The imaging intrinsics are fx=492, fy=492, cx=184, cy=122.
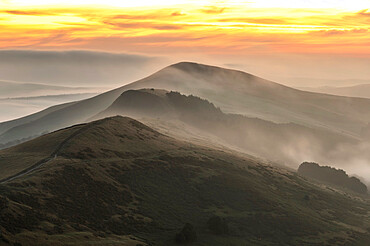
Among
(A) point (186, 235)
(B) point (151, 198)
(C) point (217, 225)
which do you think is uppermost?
(B) point (151, 198)

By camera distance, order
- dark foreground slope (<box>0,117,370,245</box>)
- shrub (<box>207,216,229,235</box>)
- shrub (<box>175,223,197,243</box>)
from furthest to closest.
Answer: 1. shrub (<box>207,216,229,235</box>)
2. shrub (<box>175,223,197,243</box>)
3. dark foreground slope (<box>0,117,370,245</box>)

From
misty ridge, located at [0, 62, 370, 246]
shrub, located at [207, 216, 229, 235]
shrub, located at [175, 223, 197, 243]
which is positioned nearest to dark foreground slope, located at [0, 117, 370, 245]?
misty ridge, located at [0, 62, 370, 246]

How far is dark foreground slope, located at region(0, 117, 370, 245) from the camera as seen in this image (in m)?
99.8

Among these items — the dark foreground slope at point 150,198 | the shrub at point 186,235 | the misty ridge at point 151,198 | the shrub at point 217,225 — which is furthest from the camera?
the shrub at point 217,225

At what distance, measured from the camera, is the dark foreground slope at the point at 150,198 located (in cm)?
9981

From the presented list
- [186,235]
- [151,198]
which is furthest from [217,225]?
[151,198]

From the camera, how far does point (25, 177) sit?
115m

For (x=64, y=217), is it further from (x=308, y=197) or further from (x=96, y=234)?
(x=308, y=197)

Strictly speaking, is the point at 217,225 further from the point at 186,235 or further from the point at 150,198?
the point at 150,198

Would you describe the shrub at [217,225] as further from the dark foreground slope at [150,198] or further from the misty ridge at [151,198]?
the dark foreground slope at [150,198]

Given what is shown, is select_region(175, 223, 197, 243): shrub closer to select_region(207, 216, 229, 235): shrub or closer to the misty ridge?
the misty ridge

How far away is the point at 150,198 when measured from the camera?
425 ft

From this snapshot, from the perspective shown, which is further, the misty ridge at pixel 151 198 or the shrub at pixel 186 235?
the shrub at pixel 186 235

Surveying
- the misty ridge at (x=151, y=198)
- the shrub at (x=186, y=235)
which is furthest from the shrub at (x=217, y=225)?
the shrub at (x=186, y=235)
